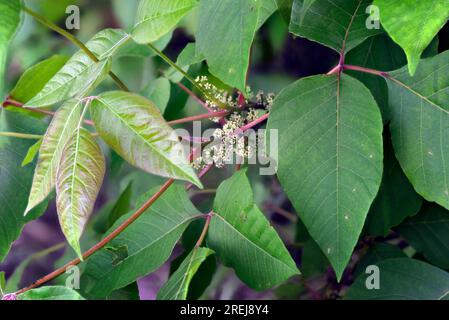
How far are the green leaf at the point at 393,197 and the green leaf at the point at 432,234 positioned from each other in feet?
0.17

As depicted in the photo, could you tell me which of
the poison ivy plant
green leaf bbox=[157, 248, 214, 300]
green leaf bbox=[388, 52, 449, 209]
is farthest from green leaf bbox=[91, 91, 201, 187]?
green leaf bbox=[388, 52, 449, 209]

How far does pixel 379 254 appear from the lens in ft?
2.60

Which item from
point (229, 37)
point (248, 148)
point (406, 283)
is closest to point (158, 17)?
point (229, 37)

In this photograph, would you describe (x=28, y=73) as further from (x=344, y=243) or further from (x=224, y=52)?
(x=344, y=243)

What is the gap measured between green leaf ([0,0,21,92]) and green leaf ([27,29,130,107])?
0.07 metres

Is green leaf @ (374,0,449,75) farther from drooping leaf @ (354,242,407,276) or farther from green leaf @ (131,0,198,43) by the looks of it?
drooping leaf @ (354,242,407,276)

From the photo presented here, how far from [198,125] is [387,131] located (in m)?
Result: 0.22

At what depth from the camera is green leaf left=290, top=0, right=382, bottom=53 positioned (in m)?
0.60

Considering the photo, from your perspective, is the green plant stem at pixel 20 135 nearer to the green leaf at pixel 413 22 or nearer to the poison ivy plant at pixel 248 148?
the poison ivy plant at pixel 248 148

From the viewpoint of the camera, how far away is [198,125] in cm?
72

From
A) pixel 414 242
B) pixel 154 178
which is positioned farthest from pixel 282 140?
pixel 154 178

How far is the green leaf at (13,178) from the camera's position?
689mm

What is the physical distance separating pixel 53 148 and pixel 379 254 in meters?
0.46

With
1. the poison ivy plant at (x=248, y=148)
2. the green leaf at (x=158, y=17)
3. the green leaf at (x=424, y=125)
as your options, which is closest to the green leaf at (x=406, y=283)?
the poison ivy plant at (x=248, y=148)
